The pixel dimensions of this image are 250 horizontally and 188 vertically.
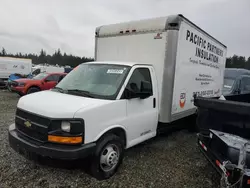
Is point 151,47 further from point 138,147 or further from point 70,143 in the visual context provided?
point 70,143

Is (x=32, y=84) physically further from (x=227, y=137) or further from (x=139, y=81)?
(x=227, y=137)

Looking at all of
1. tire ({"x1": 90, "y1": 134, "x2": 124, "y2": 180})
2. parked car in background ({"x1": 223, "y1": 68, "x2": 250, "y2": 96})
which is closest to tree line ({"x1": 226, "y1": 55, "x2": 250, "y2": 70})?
parked car in background ({"x1": 223, "y1": 68, "x2": 250, "y2": 96})

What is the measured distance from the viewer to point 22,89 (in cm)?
1213

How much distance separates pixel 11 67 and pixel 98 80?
18241 millimetres

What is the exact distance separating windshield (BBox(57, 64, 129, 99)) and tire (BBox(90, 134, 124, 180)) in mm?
743

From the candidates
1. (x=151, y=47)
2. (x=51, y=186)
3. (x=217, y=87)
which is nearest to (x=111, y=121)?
(x=51, y=186)

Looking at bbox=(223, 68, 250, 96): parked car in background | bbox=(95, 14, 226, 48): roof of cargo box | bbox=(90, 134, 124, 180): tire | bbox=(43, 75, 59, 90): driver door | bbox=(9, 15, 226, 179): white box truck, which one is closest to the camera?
bbox=(9, 15, 226, 179): white box truck

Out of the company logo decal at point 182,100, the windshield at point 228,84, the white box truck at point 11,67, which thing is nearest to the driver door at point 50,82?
the white box truck at point 11,67

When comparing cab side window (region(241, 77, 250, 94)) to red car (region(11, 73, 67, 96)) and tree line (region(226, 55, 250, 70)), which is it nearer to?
red car (region(11, 73, 67, 96))

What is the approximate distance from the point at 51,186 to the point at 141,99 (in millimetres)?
2160

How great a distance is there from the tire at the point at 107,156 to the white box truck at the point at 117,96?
0.02 meters

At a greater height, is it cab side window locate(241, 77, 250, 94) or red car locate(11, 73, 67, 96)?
cab side window locate(241, 77, 250, 94)

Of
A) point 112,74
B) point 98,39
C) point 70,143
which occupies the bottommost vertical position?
point 70,143

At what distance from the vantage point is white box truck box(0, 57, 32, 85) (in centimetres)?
1823
